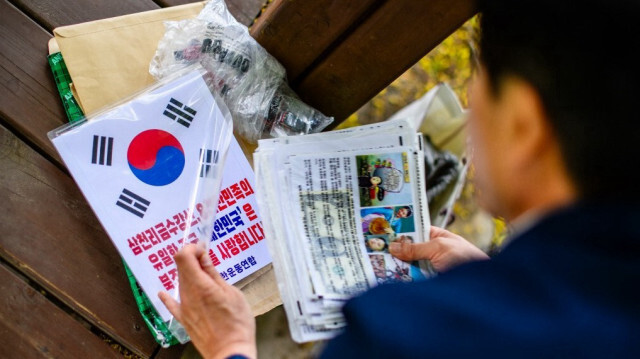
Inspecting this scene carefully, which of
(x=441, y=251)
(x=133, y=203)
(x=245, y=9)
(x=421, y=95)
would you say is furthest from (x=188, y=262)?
(x=421, y=95)

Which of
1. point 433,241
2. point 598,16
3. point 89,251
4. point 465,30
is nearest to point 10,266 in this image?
point 89,251

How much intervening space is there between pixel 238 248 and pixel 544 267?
648mm

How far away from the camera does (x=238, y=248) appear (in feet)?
3.41

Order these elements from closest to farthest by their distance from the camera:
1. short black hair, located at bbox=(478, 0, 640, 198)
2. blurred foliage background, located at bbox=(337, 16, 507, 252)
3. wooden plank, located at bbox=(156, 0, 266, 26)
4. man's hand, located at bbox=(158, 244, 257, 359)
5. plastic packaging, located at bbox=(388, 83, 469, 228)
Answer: short black hair, located at bbox=(478, 0, 640, 198), man's hand, located at bbox=(158, 244, 257, 359), wooden plank, located at bbox=(156, 0, 266, 26), plastic packaging, located at bbox=(388, 83, 469, 228), blurred foliage background, located at bbox=(337, 16, 507, 252)

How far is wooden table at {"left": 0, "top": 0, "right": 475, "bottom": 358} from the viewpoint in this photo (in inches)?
39.0

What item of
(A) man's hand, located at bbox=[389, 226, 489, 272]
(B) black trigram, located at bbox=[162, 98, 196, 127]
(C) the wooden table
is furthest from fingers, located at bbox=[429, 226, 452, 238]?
(B) black trigram, located at bbox=[162, 98, 196, 127]

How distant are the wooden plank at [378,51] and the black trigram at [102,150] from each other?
0.41 meters

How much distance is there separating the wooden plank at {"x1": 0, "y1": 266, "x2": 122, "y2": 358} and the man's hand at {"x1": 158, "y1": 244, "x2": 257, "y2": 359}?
0.35 m

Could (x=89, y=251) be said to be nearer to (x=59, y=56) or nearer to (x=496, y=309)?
(x=59, y=56)

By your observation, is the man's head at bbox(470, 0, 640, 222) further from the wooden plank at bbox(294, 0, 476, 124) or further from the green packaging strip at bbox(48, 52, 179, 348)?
the green packaging strip at bbox(48, 52, 179, 348)

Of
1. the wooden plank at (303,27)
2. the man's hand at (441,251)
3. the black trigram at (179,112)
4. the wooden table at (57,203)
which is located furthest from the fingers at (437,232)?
the black trigram at (179,112)

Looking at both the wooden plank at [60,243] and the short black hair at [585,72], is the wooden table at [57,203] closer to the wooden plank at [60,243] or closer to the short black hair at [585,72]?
the wooden plank at [60,243]

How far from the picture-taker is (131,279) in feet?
3.33

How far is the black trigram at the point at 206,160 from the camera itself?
1.01m
